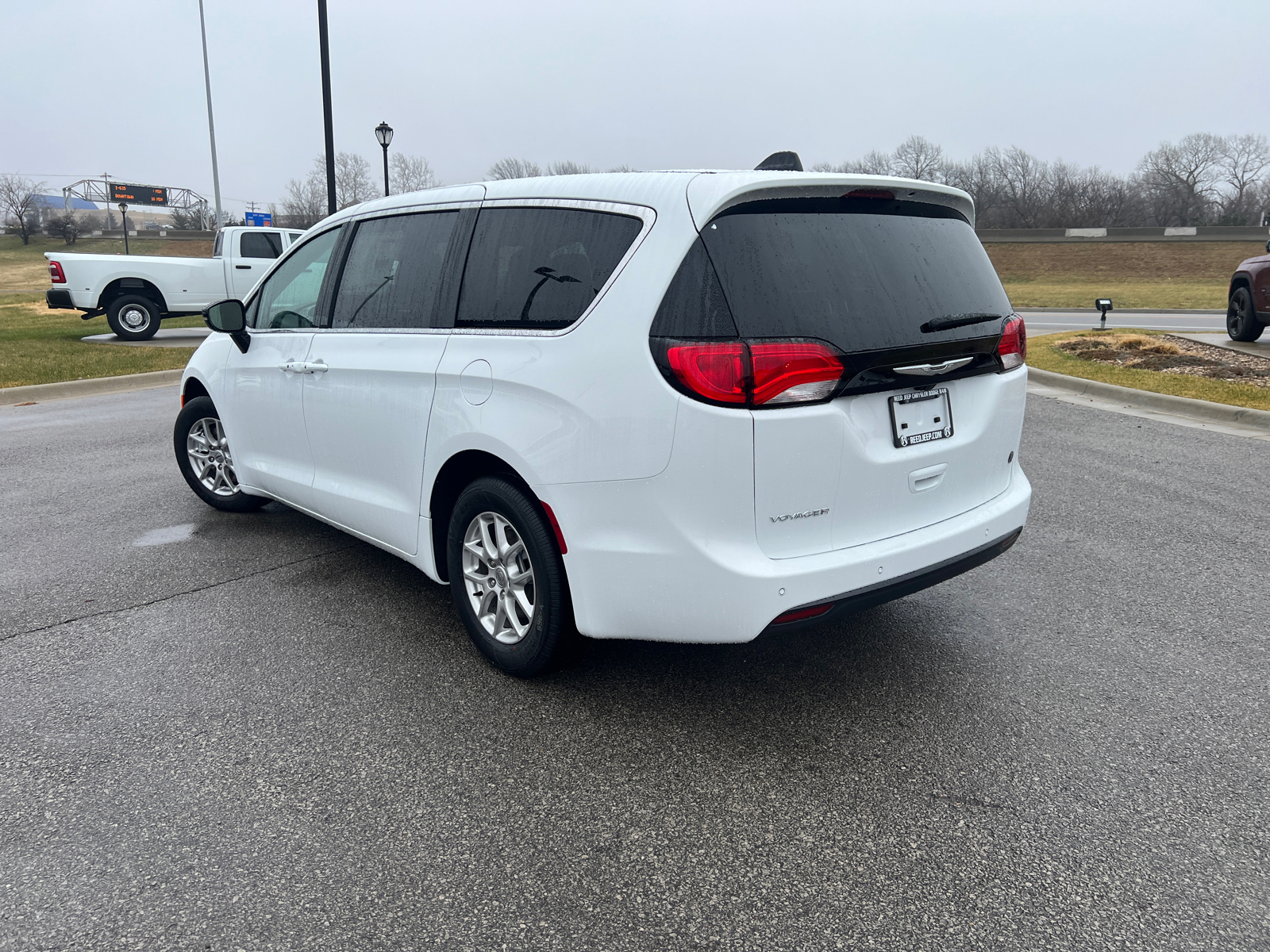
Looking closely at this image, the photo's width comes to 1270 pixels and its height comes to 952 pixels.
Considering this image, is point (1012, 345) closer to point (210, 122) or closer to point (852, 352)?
point (852, 352)

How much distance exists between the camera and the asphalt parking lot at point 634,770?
2.22 m

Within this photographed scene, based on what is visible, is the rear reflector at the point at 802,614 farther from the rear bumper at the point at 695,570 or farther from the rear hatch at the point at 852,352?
the rear hatch at the point at 852,352

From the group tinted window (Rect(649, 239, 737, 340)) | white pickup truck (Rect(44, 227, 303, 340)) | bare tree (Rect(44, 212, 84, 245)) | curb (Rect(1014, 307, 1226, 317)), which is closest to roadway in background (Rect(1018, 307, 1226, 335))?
curb (Rect(1014, 307, 1226, 317))

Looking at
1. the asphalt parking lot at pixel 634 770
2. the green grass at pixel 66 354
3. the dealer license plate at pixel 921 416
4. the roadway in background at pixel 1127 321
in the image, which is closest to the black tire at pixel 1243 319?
the roadway in background at pixel 1127 321

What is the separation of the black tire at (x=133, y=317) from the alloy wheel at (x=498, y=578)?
16242mm

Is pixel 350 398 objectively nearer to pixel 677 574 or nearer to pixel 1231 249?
pixel 677 574

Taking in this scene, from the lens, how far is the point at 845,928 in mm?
2164

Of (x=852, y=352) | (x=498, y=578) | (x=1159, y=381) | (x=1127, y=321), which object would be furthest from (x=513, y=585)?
(x=1127, y=321)

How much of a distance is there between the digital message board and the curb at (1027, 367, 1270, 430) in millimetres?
100246

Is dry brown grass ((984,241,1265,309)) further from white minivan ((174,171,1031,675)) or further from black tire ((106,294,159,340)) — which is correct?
white minivan ((174,171,1031,675))

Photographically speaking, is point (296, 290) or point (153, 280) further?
point (153, 280)

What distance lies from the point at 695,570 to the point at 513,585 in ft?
2.92

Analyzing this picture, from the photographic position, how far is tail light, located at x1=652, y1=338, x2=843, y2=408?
104 inches

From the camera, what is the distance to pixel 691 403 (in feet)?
8.76
